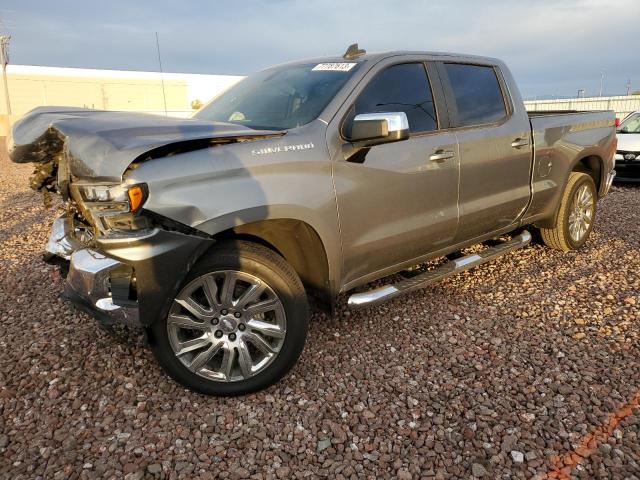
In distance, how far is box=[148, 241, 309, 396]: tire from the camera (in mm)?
2645

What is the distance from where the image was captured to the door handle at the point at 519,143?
4189 mm

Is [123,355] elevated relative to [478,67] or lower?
lower

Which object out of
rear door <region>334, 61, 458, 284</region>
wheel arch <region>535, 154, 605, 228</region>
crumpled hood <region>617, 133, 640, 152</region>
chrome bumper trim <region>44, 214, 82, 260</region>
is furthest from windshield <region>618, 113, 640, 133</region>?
chrome bumper trim <region>44, 214, 82, 260</region>

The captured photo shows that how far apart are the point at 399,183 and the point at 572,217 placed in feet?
9.34

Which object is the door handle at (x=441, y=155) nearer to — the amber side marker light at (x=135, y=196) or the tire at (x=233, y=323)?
the tire at (x=233, y=323)

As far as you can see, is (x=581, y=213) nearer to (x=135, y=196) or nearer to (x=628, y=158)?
(x=135, y=196)

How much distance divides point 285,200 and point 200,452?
4.36ft

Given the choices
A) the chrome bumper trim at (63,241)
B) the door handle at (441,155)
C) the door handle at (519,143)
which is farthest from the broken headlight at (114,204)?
the door handle at (519,143)

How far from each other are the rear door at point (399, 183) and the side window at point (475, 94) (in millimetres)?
250

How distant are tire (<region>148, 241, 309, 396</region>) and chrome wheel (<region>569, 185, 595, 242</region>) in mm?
3610

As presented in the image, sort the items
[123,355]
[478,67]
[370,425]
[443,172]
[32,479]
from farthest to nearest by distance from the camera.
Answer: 1. [478,67]
2. [443,172]
3. [123,355]
4. [370,425]
5. [32,479]

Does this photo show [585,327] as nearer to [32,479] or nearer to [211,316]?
[211,316]

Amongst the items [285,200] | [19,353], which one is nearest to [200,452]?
A: [285,200]

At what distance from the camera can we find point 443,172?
358cm
